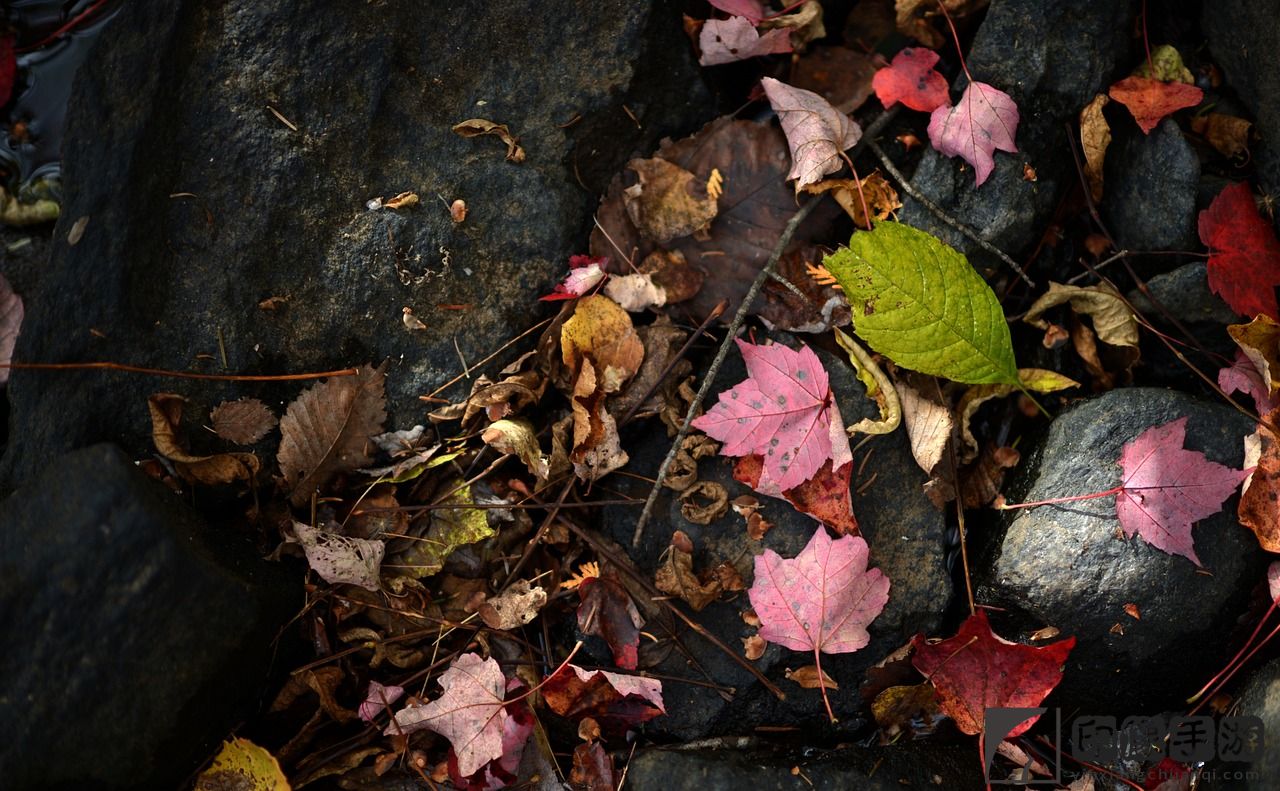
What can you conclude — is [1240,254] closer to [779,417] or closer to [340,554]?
[779,417]

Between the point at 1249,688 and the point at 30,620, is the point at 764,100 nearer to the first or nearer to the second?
the point at 1249,688

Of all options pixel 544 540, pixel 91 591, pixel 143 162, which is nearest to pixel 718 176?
pixel 544 540

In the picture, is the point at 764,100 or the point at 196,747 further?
the point at 764,100

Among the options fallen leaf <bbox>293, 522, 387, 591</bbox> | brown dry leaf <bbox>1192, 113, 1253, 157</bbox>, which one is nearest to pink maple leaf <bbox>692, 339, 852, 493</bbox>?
fallen leaf <bbox>293, 522, 387, 591</bbox>

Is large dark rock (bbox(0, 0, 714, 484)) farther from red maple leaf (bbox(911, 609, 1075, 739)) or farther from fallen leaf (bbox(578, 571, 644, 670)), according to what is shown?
red maple leaf (bbox(911, 609, 1075, 739))

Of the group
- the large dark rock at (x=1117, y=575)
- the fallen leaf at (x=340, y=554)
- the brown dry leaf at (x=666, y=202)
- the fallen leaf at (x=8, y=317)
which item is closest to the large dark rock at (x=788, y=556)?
the large dark rock at (x=1117, y=575)
